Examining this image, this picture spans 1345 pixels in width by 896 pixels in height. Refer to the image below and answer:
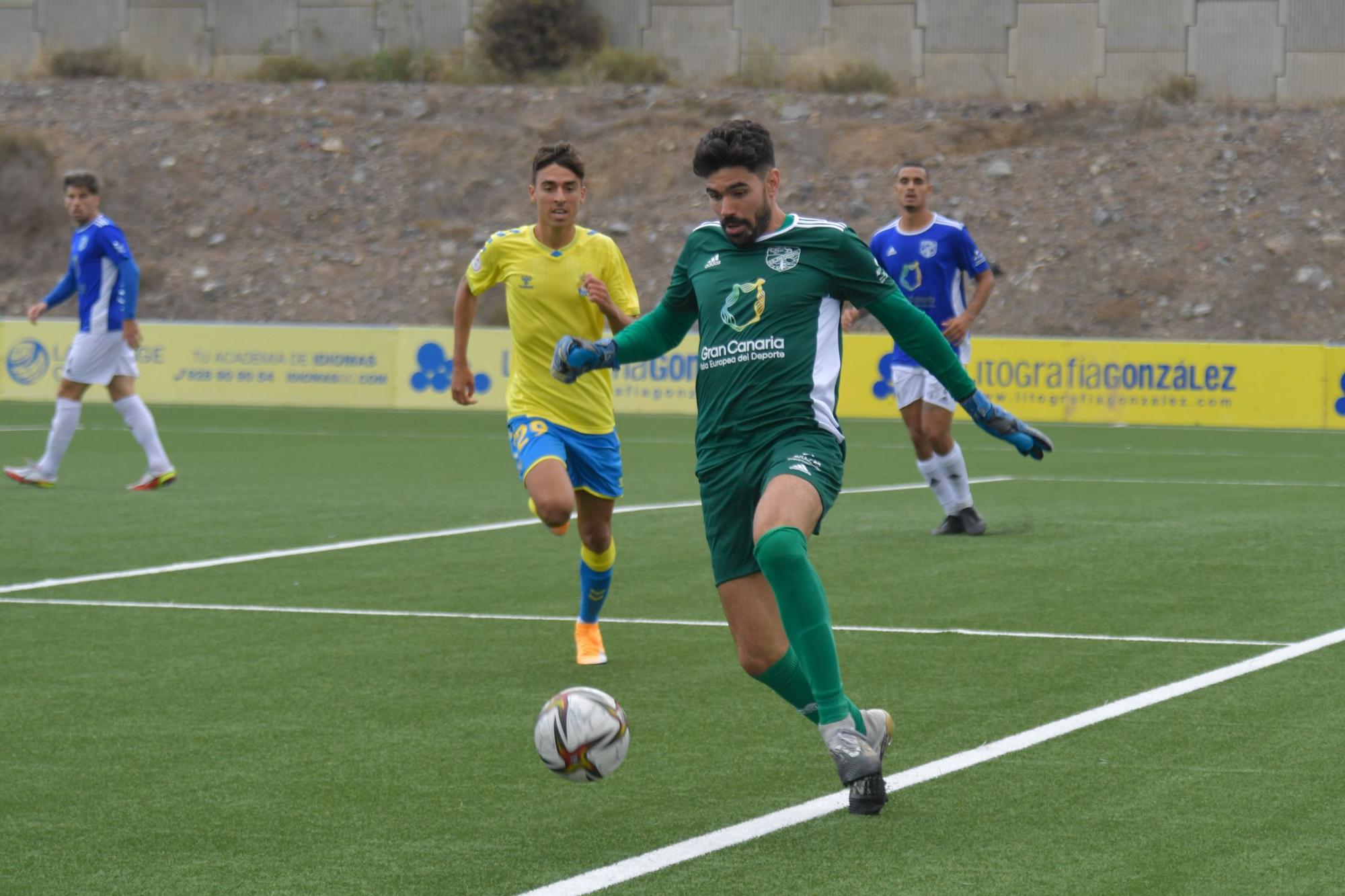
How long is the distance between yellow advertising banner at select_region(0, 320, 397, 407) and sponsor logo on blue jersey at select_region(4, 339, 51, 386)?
0.01m

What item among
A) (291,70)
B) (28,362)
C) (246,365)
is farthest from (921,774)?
(291,70)

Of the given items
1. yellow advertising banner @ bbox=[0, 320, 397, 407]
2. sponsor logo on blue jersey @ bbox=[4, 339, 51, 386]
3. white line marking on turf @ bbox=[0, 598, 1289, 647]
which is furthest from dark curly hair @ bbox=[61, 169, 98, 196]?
sponsor logo on blue jersey @ bbox=[4, 339, 51, 386]

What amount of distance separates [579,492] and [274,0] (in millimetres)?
43347

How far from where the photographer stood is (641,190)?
146 ft

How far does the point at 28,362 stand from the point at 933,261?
1954cm

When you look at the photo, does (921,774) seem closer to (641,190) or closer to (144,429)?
(144,429)

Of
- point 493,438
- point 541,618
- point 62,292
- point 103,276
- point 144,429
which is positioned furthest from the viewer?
point 493,438

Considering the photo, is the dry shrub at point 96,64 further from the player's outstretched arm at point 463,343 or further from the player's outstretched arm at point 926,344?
the player's outstretched arm at point 926,344

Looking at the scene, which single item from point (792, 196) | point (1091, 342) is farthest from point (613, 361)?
point (792, 196)

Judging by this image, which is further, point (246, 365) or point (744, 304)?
point (246, 365)

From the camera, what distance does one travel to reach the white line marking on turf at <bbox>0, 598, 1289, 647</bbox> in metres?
8.76

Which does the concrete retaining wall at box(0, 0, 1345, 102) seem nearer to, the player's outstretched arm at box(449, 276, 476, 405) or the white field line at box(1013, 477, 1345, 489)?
the white field line at box(1013, 477, 1345, 489)

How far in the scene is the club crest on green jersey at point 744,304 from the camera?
6.14 m

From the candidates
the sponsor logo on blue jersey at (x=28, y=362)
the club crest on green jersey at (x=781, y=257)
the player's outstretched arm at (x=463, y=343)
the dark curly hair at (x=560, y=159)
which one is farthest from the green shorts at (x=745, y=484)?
the sponsor logo on blue jersey at (x=28, y=362)
